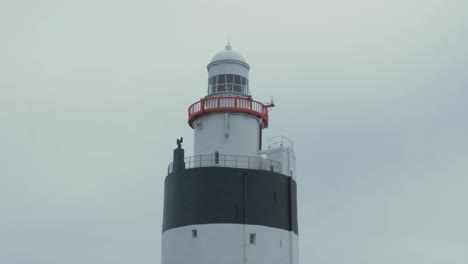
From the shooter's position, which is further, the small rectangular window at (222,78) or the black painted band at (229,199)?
the small rectangular window at (222,78)

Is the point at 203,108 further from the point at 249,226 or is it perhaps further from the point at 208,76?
the point at 249,226

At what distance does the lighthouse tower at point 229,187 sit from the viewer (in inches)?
1474

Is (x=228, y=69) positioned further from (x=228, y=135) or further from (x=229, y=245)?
(x=229, y=245)

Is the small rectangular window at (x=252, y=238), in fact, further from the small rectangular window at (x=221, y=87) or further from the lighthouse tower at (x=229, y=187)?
the small rectangular window at (x=221, y=87)

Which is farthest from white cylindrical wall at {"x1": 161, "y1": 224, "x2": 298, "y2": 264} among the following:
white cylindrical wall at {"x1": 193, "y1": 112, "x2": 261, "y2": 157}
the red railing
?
the red railing

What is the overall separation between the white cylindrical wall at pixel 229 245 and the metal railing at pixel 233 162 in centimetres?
349

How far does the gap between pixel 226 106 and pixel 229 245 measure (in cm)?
756

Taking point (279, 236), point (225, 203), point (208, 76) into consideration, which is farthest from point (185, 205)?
point (208, 76)

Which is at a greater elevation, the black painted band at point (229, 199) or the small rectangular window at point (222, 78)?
the small rectangular window at point (222, 78)

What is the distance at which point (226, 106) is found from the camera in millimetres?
40000

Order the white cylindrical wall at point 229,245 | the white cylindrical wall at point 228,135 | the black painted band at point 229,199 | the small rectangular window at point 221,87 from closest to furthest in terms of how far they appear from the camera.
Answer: the white cylindrical wall at point 229,245 → the black painted band at point 229,199 → the white cylindrical wall at point 228,135 → the small rectangular window at point 221,87

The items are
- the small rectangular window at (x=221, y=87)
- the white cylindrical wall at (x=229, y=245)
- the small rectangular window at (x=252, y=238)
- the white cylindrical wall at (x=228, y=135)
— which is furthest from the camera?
the small rectangular window at (x=221, y=87)

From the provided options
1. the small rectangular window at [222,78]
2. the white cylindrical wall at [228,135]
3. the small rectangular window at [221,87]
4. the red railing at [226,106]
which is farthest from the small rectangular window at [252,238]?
the small rectangular window at [222,78]

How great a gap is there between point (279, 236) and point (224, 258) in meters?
3.22
